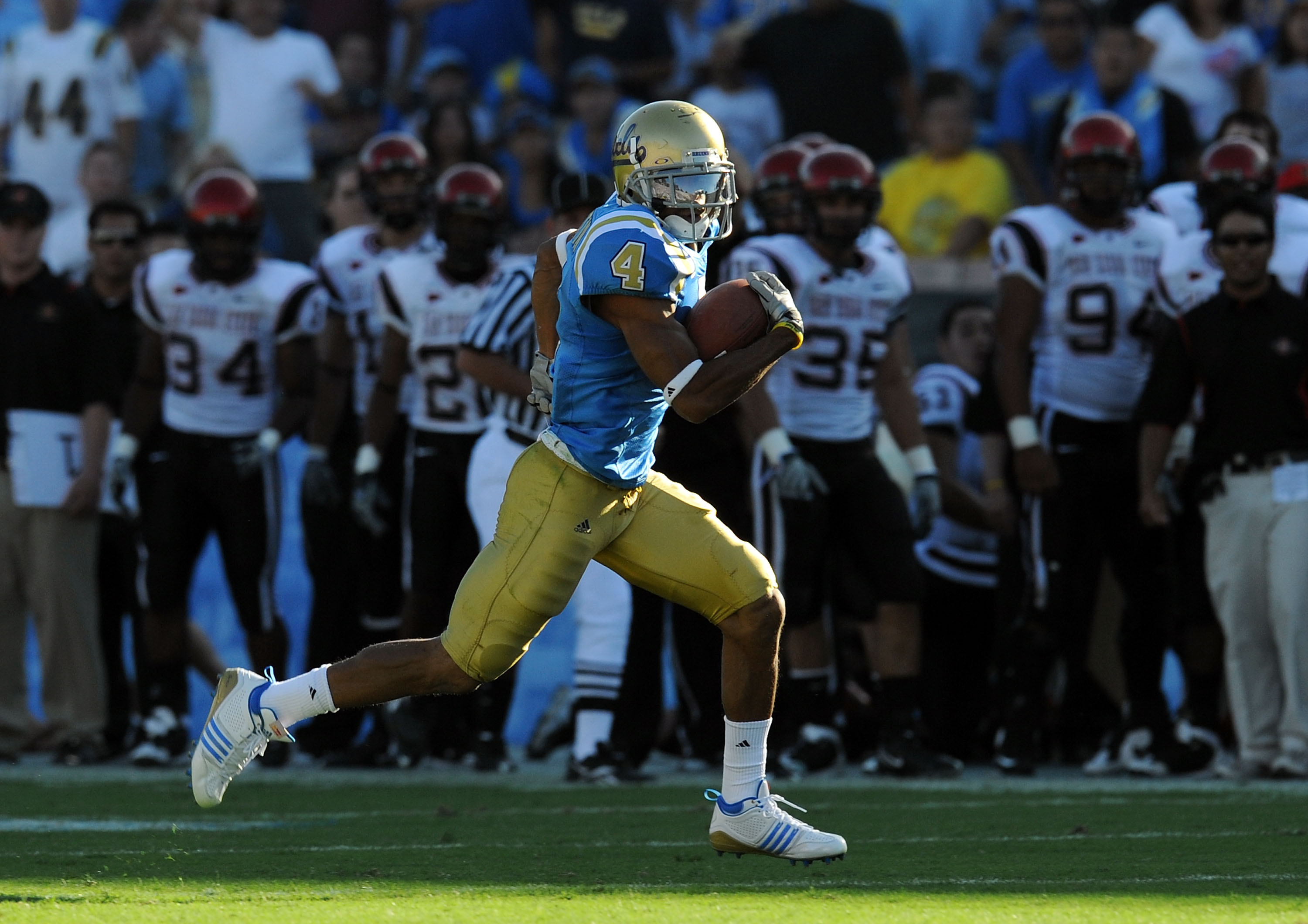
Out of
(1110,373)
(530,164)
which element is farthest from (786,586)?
(530,164)

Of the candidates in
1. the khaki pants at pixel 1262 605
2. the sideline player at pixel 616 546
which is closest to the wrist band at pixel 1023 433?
the khaki pants at pixel 1262 605

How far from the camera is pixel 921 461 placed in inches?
283

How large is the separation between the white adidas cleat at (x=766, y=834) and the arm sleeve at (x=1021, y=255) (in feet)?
10.9

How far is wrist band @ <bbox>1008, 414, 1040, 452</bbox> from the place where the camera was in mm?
7113

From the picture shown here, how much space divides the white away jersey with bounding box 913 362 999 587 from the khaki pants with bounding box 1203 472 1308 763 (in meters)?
1.07

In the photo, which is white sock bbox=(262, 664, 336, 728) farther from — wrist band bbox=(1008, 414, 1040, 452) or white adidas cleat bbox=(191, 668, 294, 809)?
wrist band bbox=(1008, 414, 1040, 452)

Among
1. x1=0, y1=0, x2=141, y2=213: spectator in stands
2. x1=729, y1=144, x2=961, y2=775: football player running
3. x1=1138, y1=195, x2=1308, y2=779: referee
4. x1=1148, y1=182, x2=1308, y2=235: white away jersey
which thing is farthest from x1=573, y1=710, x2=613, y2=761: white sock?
x1=0, y1=0, x2=141, y2=213: spectator in stands

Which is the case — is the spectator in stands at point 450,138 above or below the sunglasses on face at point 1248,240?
above

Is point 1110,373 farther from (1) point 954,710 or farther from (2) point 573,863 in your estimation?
→ (2) point 573,863

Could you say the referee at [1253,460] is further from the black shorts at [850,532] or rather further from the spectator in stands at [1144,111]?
the spectator in stands at [1144,111]

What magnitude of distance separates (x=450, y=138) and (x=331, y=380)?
2.37m

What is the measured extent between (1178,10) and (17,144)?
20.0 feet

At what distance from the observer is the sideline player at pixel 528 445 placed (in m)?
6.70

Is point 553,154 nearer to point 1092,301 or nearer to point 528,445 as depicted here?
point 1092,301
